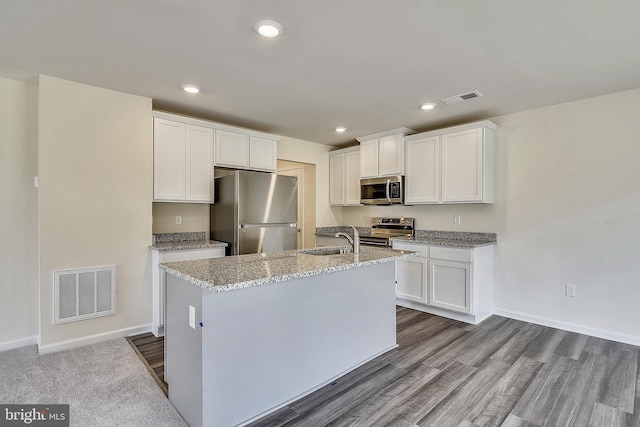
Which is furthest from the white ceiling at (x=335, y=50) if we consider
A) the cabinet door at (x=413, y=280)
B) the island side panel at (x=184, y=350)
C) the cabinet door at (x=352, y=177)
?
the cabinet door at (x=413, y=280)

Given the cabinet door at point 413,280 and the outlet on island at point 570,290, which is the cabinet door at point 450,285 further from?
the outlet on island at point 570,290

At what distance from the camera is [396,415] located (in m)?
1.98

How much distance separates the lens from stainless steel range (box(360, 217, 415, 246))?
4.77 m

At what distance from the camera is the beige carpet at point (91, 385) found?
1.95 m

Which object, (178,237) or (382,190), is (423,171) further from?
(178,237)

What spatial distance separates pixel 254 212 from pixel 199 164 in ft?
2.88

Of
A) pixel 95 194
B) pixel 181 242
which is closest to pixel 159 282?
pixel 181 242

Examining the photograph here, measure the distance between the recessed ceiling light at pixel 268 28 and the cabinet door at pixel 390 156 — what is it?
2.81 metres

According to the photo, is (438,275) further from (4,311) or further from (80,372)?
(4,311)

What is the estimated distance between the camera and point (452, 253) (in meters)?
3.75

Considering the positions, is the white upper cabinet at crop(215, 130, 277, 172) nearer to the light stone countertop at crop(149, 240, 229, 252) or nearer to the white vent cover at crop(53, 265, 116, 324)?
the light stone countertop at crop(149, 240, 229, 252)

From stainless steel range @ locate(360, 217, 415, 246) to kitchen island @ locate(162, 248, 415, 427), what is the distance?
2.24 meters

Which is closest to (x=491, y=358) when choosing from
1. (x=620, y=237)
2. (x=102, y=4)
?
(x=620, y=237)

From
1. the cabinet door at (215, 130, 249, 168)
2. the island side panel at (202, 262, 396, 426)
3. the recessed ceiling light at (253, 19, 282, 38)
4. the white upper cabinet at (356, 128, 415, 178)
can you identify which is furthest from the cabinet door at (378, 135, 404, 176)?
the recessed ceiling light at (253, 19, 282, 38)
